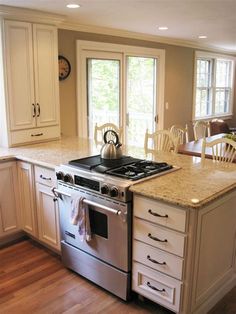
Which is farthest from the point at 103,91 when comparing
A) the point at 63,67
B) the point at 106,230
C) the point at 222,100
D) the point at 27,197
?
the point at 222,100

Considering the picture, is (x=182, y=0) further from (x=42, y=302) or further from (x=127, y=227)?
(x=42, y=302)

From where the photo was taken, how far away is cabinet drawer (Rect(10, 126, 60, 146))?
135 inches

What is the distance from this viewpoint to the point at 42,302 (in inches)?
92.7

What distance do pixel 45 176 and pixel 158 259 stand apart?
4.14ft

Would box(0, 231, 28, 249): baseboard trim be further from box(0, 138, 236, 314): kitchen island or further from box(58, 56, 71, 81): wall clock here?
box(58, 56, 71, 81): wall clock

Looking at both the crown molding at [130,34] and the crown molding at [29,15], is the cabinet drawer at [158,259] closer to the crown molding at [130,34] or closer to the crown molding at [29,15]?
the crown molding at [29,15]

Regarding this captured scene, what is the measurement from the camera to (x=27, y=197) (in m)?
3.09

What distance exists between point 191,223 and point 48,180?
1391mm

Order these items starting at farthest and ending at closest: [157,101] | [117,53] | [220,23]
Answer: [157,101] < [117,53] < [220,23]

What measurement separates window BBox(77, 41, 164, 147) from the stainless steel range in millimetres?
2089

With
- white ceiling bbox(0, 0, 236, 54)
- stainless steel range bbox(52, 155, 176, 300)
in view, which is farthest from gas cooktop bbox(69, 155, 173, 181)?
white ceiling bbox(0, 0, 236, 54)

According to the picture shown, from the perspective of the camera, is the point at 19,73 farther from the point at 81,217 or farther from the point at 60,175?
the point at 81,217

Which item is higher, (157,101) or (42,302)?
(157,101)

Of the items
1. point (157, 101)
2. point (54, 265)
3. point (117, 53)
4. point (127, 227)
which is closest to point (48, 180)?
point (54, 265)
